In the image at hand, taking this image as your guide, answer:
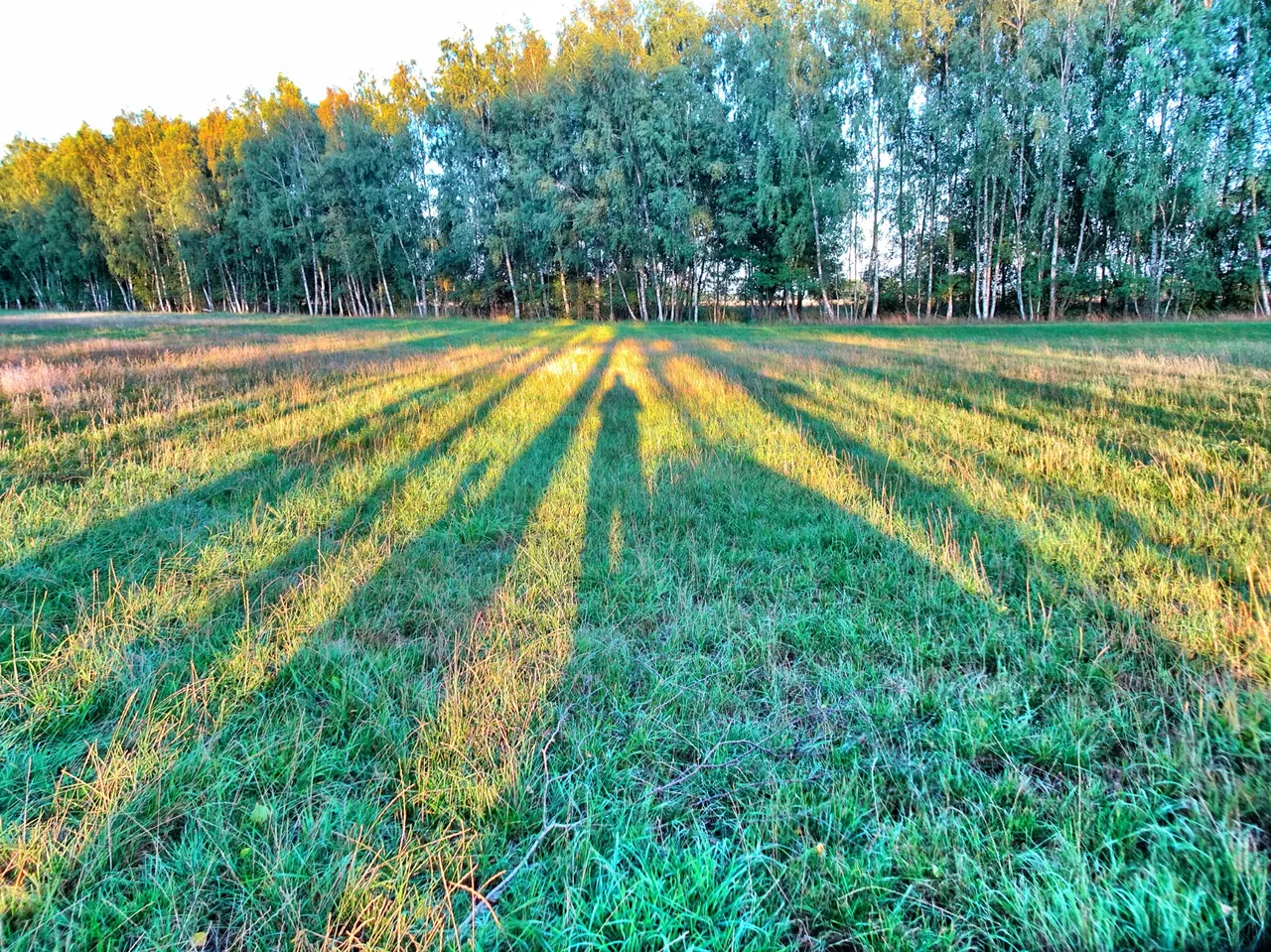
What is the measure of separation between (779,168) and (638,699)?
106 ft

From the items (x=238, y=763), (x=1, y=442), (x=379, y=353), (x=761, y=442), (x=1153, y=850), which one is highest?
(x=379, y=353)

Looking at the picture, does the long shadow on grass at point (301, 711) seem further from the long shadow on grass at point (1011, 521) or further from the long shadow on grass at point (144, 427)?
the long shadow on grass at point (1011, 521)

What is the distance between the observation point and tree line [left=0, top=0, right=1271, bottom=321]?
22750 mm

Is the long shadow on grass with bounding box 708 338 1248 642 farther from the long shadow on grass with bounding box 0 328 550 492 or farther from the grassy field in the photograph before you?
the long shadow on grass with bounding box 0 328 550 492

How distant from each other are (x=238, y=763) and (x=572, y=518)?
2.53 metres

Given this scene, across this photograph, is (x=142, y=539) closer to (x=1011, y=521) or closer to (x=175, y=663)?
(x=175, y=663)

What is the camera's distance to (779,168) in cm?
2855

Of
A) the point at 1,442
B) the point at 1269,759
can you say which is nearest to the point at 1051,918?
the point at 1269,759

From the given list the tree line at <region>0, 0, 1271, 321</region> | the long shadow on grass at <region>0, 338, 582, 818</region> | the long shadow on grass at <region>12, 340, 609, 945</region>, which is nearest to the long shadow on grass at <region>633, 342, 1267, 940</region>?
the long shadow on grass at <region>12, 340, 609, 945</region>

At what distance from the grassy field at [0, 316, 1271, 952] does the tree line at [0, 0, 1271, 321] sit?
1060 inches

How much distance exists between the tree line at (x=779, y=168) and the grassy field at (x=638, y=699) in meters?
26.9

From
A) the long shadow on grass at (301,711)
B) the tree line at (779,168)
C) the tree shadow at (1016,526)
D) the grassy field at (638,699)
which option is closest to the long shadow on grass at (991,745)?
the grassy field at (638,699)

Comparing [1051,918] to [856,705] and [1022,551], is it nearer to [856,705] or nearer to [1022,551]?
[856,705]

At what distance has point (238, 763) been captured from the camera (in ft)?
6.20
